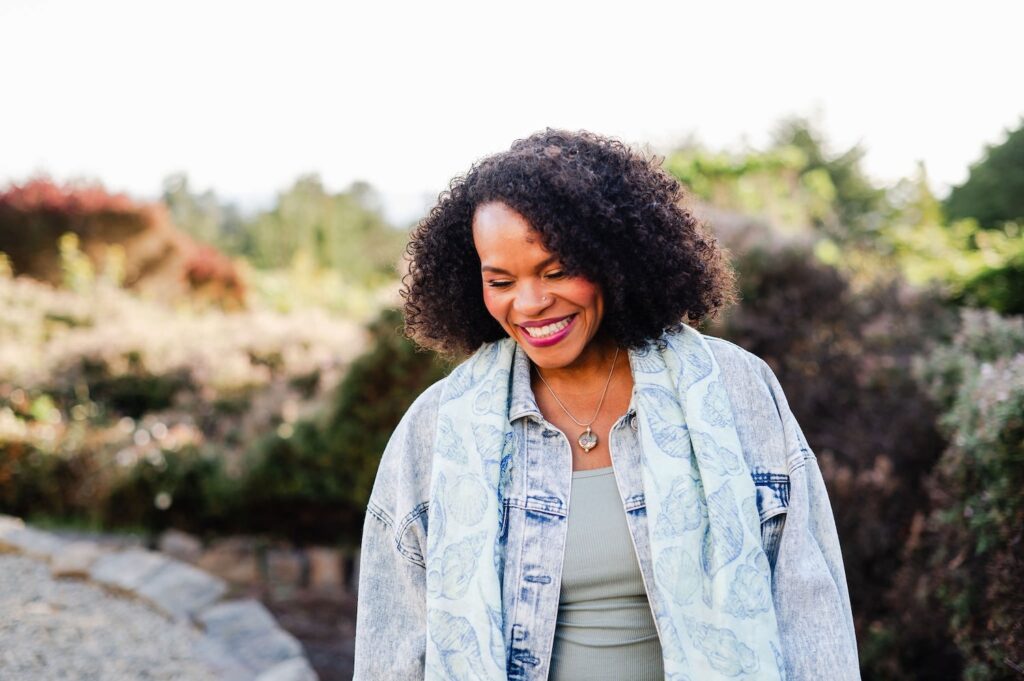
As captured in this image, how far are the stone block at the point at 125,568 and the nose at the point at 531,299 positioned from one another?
3.40 metres

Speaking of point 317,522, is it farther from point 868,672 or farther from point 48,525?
point 868,672

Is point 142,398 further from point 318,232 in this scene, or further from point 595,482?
point 318,232

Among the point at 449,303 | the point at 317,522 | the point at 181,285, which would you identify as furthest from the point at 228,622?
the point at 181,285

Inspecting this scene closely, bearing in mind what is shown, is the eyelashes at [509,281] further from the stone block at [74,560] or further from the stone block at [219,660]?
the stone block at [74,560]

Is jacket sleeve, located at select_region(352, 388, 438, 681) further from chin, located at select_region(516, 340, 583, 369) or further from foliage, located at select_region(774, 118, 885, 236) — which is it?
foliage, located at select_region(774, 118, 885, 236)

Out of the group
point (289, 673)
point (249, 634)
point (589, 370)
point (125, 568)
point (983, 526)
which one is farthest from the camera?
point (125, 568)

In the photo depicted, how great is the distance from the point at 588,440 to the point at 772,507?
0.44 m

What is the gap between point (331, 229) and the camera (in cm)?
1931

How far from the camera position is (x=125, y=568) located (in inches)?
183

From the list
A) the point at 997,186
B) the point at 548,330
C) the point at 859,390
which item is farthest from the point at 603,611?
the point at 997,186

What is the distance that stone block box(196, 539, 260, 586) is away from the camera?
18.4ft

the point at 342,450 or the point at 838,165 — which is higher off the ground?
the point at 838,165

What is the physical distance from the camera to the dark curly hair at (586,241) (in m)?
1.96

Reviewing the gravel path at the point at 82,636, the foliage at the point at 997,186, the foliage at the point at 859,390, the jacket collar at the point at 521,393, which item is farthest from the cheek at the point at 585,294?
the foliage at the point at 997,186
